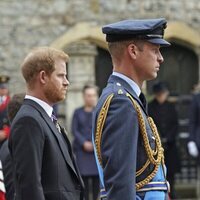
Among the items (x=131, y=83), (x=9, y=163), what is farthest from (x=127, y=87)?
(x=9, y=163)

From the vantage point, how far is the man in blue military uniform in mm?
3656

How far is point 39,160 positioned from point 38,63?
547 millimetres

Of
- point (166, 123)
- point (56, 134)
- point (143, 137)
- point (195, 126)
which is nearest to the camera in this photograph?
point (143, 137)

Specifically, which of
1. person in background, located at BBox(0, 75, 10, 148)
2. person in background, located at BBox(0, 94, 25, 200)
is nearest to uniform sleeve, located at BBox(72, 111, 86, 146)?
person in background, located at BBox(0, 75, 10, 148)

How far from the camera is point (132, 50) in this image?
3881mm

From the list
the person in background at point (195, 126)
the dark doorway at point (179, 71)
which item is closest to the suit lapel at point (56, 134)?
the person in background at point (195, 126)

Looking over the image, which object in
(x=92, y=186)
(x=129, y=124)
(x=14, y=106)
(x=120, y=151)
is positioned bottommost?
(x=92, y=186)

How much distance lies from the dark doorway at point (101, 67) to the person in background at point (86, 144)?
290 cm

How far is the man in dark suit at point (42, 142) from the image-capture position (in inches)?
156

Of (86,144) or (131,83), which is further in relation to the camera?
(86,144)

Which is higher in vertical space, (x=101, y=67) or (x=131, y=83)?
(x=131, y=83)

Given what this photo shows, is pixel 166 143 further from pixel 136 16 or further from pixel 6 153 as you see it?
pixel 6 153

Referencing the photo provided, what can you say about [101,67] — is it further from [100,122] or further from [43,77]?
[100,122]

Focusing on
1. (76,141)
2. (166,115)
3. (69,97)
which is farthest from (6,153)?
(69,97)
